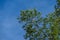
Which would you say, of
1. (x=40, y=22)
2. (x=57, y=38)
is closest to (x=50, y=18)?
(x=40, y=22)

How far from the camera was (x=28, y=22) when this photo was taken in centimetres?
2947

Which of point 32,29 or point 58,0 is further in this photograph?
point 58,0

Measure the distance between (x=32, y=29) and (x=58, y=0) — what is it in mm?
5087

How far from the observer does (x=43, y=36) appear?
2827cm

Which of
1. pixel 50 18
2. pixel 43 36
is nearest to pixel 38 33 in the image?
pixel 43 36

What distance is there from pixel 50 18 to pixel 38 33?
266 centimetres

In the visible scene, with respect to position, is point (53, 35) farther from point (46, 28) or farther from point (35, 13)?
point (35, 13)

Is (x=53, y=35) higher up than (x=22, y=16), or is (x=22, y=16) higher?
(x=22, y=16)

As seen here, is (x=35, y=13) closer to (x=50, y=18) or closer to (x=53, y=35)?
(x=50, y=18)

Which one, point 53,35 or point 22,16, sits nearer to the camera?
point 53,35

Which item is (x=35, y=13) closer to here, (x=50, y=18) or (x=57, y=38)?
(x=50, y=18)

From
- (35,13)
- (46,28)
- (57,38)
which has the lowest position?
(57,38)

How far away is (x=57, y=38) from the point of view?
90.2 ft

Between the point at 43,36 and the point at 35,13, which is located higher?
the point at 35,13
